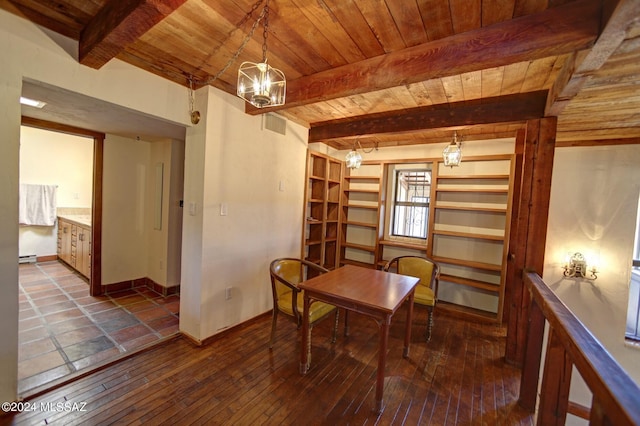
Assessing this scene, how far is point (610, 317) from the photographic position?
323 cm

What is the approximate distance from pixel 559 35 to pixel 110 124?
398 centimetres

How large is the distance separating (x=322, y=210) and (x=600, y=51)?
10.6 feet

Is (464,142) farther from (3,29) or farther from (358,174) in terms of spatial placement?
(3,29)

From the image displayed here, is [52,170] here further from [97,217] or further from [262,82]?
[262,82]

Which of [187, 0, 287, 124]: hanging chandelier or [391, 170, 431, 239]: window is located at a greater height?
[187, 0, 287, 124]: hanging chandelier

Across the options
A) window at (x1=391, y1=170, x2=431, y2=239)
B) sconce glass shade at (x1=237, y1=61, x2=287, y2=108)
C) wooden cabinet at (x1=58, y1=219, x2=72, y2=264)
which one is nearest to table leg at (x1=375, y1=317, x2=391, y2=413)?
sconce glass shade at (x1=237, y1=61, x2=287, y2=108)

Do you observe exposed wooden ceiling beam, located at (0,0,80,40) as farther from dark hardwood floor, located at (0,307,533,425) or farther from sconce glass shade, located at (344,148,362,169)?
sconce glass shade, located at (344,148,362,169)

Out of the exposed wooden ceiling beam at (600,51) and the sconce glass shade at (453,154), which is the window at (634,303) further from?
the exposed wooden ceiling beam at (600,51)

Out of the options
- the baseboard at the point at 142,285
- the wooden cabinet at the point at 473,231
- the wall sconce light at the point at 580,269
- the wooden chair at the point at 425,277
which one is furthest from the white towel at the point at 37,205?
the wall sconce light at the point at 580,269

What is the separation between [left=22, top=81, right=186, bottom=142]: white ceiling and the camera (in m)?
1.97

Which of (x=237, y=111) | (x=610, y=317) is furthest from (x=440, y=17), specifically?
(x=610, y=317)

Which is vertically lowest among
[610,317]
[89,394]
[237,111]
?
[89,394]

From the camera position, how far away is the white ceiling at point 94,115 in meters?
1.97

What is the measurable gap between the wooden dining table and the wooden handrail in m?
0.89
